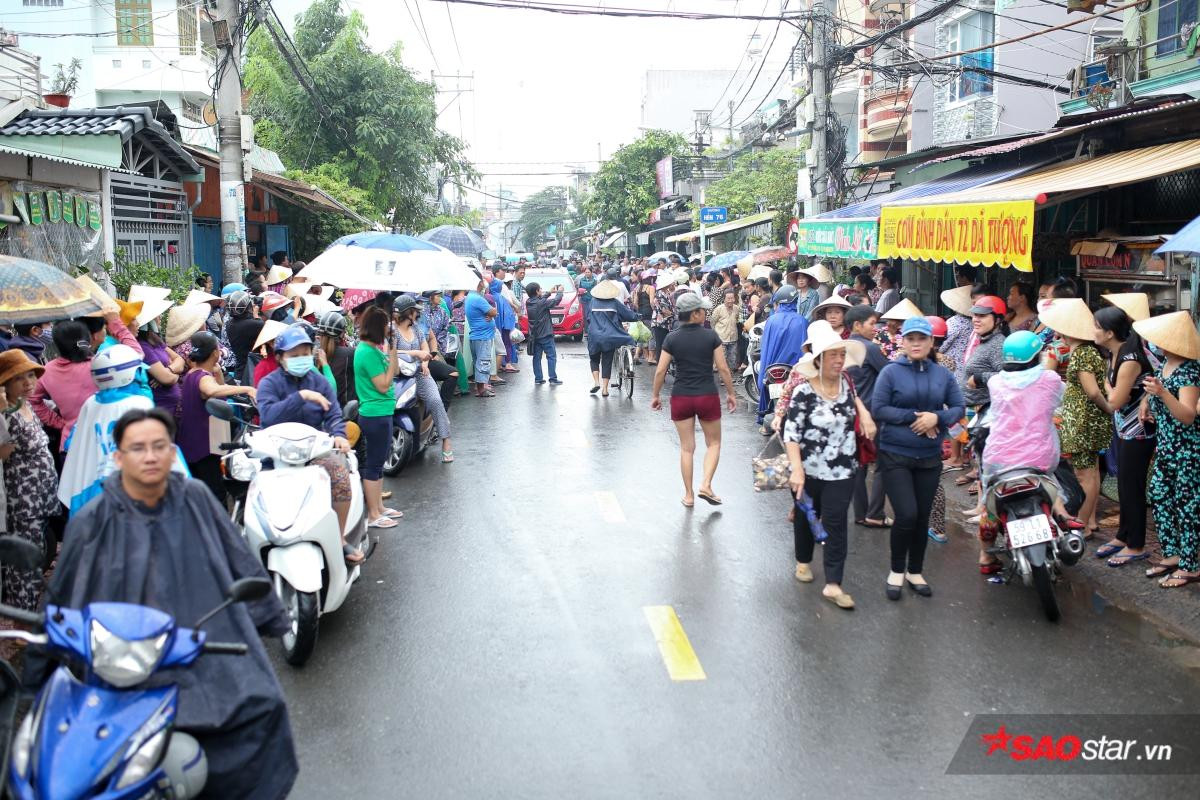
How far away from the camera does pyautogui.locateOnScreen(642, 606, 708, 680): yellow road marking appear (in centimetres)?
569

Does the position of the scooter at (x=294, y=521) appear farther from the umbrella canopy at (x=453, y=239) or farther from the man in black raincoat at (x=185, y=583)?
the umbrella canopy at (x=453, y=239)

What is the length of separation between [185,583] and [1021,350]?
5261mm

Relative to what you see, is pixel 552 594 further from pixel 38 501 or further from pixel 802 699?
pixel 38 501

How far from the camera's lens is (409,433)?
10.7 metres

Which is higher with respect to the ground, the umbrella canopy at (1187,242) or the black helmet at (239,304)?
the umbrella canopy at (1187,242)

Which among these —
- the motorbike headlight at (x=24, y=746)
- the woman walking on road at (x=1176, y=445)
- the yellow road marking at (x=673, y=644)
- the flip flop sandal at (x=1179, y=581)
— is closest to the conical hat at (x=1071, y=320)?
the woman walking on road at (x=1176, y=445)

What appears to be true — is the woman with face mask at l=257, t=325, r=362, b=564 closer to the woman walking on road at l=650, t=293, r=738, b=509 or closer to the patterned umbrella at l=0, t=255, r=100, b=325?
the patterned umbrella at l=0, t=255, r=100, b=325

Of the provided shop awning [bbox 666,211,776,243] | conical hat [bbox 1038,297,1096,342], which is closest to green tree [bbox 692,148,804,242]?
shop awning [bbox 666,211,776,243]

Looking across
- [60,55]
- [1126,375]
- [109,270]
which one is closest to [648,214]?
[60,55]

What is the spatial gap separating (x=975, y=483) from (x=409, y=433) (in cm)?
538

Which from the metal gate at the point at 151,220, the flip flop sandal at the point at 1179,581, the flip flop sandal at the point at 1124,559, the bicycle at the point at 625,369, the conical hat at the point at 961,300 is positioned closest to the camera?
the flip flop sandal at the point at 1179,581

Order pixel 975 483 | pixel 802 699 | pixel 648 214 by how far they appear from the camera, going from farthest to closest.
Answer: pixel 648 214, pixel 975 483, pixel 802 699

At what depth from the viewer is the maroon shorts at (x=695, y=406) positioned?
9.08 m

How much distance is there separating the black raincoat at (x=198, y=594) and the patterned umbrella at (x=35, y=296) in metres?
3.86
